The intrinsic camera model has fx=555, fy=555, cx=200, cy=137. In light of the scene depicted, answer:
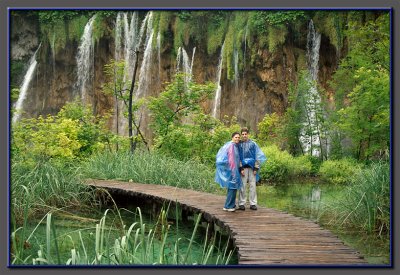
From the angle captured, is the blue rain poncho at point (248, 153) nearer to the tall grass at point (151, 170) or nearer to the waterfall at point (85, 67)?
the tall grass at point (151, 170)

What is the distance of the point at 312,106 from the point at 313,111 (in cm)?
13

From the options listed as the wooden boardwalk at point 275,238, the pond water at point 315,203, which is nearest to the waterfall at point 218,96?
the pond water at point 315,203

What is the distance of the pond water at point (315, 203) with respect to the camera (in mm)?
5898

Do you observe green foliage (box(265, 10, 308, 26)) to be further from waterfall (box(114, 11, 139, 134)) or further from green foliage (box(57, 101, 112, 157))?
green foliage (box(57, 101, 112, 157))

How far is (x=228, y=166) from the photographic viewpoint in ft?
21.9

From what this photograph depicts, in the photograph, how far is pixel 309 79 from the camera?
49.3 ft

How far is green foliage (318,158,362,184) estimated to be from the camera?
900 cm

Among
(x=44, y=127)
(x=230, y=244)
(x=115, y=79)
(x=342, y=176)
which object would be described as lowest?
(x=230, y=244)

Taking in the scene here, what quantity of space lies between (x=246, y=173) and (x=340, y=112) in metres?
4.61

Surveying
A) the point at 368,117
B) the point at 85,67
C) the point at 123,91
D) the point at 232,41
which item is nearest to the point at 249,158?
the point at 368,117

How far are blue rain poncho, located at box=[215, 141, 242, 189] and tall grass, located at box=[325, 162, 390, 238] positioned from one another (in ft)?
4.77

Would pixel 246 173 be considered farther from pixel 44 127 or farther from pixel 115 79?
pixel 115 79

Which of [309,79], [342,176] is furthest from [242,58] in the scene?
[342,176]

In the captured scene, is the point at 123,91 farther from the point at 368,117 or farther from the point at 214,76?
the point at 368,117
